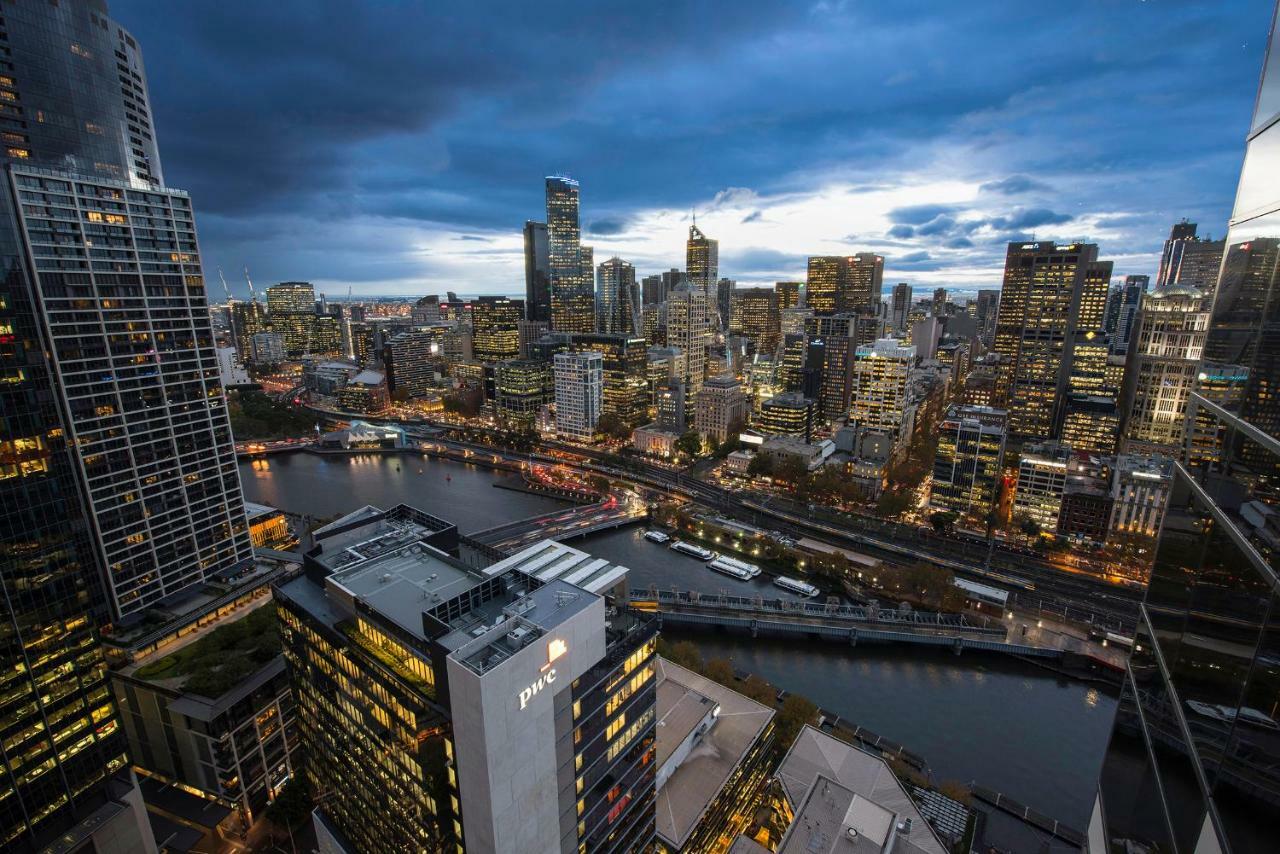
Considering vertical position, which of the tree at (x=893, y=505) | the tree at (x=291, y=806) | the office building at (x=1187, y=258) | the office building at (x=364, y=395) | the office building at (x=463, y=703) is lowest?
the tree at (x=291, y=806)

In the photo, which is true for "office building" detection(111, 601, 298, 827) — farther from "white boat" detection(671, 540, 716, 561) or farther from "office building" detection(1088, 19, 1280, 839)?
"white boat" detection(671, 540, 716, 561)

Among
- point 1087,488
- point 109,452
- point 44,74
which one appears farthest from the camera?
point 1087,488

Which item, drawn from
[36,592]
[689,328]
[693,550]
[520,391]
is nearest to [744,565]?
[693,550]

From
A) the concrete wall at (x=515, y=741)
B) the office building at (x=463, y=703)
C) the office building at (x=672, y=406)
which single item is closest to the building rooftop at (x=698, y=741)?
Answer: the office building at (x=463, y=703)

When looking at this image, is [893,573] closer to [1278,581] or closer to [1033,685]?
[1033,685]

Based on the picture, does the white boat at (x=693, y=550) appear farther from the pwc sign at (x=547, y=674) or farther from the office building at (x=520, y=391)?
the office building at (x=520, y=391)

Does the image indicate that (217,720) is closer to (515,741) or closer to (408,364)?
(515,741)

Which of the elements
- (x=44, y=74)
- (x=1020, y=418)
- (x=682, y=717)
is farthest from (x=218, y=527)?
(x=1020, y=418)
